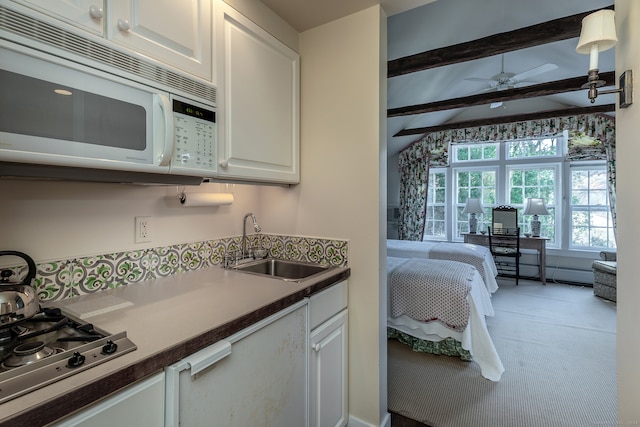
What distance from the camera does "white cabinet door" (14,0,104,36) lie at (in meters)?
0.82

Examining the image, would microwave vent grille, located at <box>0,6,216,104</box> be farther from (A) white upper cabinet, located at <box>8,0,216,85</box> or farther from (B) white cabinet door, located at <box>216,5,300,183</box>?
(B) white cabinet door, located at <box>216,5,300,183</box>

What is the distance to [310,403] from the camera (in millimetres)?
1383

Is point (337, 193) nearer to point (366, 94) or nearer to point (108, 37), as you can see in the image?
point (366, 94)

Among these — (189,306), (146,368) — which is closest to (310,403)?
(189,306)

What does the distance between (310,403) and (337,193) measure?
104 centimetres

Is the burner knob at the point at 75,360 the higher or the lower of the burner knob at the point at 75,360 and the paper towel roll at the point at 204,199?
the lower

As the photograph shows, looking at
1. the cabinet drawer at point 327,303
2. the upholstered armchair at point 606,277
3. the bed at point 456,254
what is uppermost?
the cabinet drawer at point 327,303

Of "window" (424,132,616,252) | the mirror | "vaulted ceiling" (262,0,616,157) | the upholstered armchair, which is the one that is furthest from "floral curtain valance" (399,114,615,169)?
the upholstered armchair

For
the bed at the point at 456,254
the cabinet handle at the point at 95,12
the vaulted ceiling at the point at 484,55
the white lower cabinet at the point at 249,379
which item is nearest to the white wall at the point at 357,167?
the white lower cabinet at the point at 249,379

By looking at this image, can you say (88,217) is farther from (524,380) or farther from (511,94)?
(511,94)

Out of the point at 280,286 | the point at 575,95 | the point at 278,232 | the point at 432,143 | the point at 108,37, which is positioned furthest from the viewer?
the point at 432,143

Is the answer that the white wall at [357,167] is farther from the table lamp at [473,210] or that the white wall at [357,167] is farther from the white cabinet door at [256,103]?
the table lamp at [473,210]

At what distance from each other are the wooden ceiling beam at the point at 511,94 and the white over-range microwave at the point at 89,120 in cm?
350

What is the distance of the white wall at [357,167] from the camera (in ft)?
5.37
